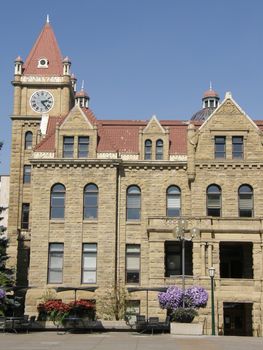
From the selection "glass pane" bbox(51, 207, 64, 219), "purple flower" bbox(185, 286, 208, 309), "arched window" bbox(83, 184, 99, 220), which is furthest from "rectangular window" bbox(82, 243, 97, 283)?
"purple flower" bbox(185, 286, 208, 309)

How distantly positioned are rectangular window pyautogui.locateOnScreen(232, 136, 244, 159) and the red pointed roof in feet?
63.8

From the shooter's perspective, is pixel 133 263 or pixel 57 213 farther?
pixel 57 213

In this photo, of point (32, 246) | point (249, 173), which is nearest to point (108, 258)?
point (32, 246)

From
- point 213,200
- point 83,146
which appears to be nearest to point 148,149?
point 83,146

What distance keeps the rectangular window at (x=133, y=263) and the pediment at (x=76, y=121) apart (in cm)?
884

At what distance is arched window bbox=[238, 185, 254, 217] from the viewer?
39.7 meters

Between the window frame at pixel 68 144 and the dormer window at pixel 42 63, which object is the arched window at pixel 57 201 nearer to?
the window frame at pixel 68 144

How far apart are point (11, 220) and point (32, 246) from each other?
10.4 metres

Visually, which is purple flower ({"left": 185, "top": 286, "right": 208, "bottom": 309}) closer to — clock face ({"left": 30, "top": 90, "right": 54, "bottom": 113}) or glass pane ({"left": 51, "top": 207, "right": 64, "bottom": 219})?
glass pane ({"left": 51, "top": 207, "right": 64, "bottom": 219})

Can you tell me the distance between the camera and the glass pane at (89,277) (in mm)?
39281

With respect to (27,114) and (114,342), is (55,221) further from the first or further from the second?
(114,342)

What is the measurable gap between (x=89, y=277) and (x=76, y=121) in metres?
10.8

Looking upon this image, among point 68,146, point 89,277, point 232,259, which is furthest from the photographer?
point 232,259

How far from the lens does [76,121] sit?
41.5 metres
